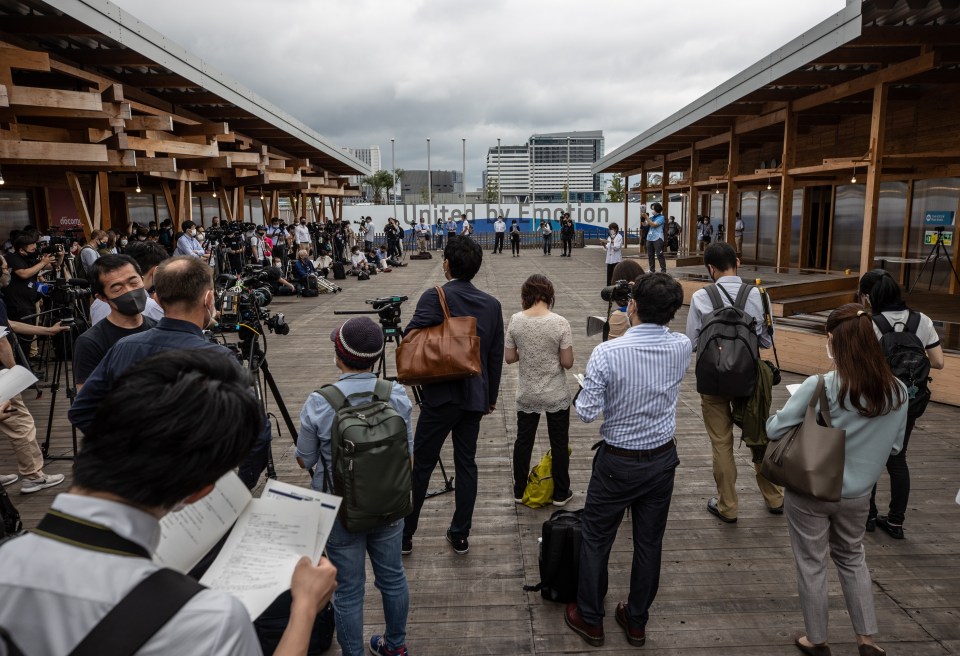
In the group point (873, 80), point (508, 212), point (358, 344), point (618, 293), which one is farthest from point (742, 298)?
point (508, 212)

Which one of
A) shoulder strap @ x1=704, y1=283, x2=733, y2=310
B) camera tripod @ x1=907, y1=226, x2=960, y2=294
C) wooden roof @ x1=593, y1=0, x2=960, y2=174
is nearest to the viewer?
shoulder strap @ x1=704, y1=283, x2=733, y2=310

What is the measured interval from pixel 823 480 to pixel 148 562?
2.50 metres

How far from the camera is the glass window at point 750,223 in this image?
2239cm

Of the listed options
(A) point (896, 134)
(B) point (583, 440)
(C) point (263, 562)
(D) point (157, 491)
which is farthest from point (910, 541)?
(A) point (896, 134)

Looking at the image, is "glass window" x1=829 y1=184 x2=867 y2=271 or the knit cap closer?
the knit cap

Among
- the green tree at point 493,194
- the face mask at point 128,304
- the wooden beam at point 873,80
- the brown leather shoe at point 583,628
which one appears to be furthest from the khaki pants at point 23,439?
the green tree at point 493,194

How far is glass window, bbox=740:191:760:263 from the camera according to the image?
2239 centimetres

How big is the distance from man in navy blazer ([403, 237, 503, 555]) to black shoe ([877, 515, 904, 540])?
8.58 ft

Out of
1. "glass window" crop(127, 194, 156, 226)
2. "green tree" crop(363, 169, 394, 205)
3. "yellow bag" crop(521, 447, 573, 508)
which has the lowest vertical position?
"yellow bag" crop(521, 447, 573, 508)

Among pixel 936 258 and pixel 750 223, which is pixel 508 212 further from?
pixel 936 258

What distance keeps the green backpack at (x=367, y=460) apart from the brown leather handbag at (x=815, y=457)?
1607mm

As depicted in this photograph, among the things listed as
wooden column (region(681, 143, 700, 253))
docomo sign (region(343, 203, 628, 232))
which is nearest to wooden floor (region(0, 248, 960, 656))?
wooden column (region(681, 143, 700, 253))

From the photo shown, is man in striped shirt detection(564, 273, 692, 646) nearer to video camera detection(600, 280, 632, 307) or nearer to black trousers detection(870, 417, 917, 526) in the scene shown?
video camera detection(600, 280, 632, 307)

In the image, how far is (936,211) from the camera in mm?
12852
